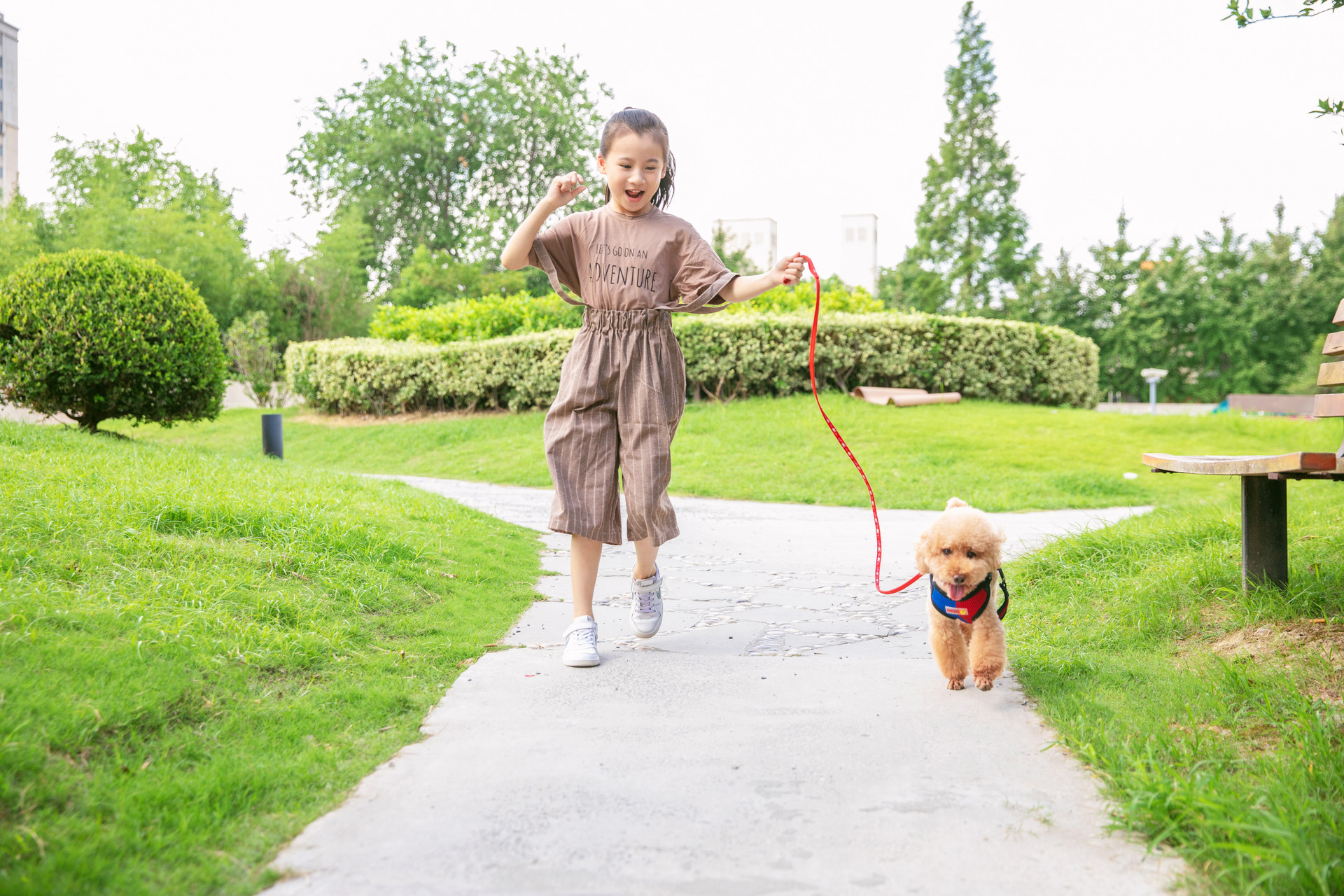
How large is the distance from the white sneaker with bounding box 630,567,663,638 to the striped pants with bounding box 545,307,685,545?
0.84ft

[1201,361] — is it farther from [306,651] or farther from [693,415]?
[306,651]

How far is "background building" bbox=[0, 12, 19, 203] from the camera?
2655 inches

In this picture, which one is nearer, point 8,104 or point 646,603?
point 646,603

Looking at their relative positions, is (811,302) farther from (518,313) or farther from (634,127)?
(634,127)

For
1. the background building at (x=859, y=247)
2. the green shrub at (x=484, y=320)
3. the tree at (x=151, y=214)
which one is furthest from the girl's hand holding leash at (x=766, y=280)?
the background building at (x=859, y=247)

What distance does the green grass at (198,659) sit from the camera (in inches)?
67.4

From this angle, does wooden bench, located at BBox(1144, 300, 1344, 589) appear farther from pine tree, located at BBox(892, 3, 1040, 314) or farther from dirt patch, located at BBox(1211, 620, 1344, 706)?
pine tree, located at BBox(892, 3, 1040, 314)

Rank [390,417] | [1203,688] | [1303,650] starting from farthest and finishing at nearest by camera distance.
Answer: [390,417], [1303,650], [1203,688]

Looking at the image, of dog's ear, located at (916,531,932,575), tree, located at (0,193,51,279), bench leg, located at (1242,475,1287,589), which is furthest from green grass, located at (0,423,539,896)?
tree, located at (0,193,51,279)

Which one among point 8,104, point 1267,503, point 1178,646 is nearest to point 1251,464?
point 1267,503

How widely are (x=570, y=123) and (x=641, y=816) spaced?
3684 cm

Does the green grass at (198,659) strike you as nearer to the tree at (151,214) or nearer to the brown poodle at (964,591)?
the brown poodle at (964,591)

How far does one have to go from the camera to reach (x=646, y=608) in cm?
352

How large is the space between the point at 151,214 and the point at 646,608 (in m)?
27.9
